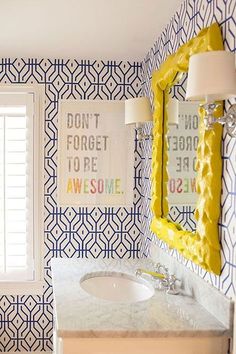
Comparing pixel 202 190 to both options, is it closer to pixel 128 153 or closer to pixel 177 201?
pixel 177 201

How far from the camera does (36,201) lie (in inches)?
121

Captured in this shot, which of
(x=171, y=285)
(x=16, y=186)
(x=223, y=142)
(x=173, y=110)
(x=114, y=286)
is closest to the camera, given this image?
(x=223, y=142)

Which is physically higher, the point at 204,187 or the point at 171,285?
the point at 204,187

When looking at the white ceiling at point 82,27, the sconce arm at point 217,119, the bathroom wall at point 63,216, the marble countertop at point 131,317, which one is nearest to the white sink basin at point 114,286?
the marble countertop at point 131,317

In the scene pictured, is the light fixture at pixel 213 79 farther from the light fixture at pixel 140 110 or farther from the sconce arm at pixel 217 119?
the light fixture at pixel 140 110

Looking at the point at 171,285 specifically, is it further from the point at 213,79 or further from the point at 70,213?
the point at 70,213

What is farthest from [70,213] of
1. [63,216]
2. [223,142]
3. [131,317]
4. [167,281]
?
[223,142]

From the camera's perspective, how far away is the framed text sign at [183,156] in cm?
193

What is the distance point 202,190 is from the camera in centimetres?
176

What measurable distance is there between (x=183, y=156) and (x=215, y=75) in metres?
0.72

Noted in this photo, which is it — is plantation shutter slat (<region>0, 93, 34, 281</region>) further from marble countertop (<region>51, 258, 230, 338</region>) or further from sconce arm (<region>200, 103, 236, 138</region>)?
sconce arm (<region>200, 103, 236, 138</region>)

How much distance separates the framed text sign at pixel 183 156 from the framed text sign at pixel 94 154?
83cm

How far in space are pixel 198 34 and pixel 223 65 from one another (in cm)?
45

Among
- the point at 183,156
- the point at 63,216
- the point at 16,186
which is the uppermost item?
the point at 183,156
